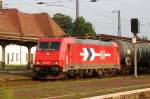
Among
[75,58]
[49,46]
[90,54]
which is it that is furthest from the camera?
[90,54]

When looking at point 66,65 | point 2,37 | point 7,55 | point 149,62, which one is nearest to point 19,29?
point 7,55

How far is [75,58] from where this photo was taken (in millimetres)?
33812

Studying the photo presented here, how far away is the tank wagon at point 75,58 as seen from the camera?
107 feet

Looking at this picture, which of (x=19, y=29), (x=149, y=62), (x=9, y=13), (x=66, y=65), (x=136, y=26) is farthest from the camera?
(x=9, y=13)

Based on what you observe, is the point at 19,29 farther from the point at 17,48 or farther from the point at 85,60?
the point at 85,60

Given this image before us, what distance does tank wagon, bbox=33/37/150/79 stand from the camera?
3256cm

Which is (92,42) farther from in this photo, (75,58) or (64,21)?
(64,21)

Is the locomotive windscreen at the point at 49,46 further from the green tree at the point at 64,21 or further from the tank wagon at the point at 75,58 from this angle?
the green tree at the point at 64,21

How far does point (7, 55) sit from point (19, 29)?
15320 millimetres

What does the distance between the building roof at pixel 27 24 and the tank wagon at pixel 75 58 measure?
29117 mm

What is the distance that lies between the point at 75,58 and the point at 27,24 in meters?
43.5

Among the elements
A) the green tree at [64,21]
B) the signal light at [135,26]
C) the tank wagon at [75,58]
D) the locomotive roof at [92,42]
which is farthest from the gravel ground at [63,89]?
the green tree at [64,21]

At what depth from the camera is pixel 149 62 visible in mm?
47750

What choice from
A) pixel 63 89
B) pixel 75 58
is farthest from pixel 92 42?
pixel 63 89
